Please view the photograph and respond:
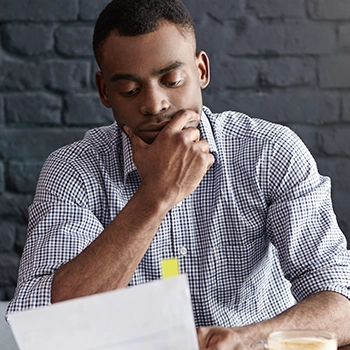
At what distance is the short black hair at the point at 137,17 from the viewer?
4.44 feet

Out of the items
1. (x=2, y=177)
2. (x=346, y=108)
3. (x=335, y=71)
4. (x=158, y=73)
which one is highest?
(x=158, y=73)

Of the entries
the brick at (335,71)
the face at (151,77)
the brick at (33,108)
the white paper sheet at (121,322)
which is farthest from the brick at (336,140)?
the white paper sheet at (121,322)

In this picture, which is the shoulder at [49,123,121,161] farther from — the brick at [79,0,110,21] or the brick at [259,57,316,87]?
the brick at [259,57,316,87]

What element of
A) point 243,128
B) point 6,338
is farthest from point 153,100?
point 6,338

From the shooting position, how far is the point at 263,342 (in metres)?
0.95

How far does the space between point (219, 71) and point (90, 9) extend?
41 cm

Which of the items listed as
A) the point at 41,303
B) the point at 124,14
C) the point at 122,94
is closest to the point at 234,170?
the point at 122,94

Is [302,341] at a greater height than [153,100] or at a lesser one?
lesser

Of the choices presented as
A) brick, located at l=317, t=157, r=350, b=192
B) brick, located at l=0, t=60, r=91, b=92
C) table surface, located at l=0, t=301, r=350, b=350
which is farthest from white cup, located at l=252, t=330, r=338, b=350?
brick, located at l=0, t=60, r=91, b=92

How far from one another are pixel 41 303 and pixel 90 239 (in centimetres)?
22

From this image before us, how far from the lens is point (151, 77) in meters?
1.34

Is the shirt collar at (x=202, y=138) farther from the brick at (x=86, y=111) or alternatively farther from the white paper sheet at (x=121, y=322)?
the white paper sheet at (x=121, y=322)

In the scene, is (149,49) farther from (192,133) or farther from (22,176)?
(22,176)

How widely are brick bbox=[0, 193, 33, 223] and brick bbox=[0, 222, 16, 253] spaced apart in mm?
20
